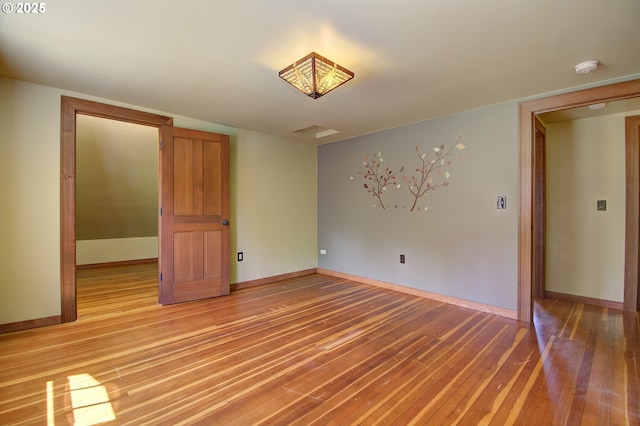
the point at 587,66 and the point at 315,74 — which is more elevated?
the point at 587,66

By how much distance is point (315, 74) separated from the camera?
6.99ft

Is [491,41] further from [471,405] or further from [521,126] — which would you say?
[471,405]

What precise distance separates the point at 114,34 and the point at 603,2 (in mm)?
2978

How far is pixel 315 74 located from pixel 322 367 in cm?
214

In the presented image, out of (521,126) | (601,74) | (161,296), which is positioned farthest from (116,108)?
(601,74)

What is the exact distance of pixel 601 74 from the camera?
245 cm

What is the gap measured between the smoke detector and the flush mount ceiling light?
182cm

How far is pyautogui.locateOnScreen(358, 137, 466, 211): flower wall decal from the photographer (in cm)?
358

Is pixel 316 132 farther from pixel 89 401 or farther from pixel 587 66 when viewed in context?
pixel 89 401
